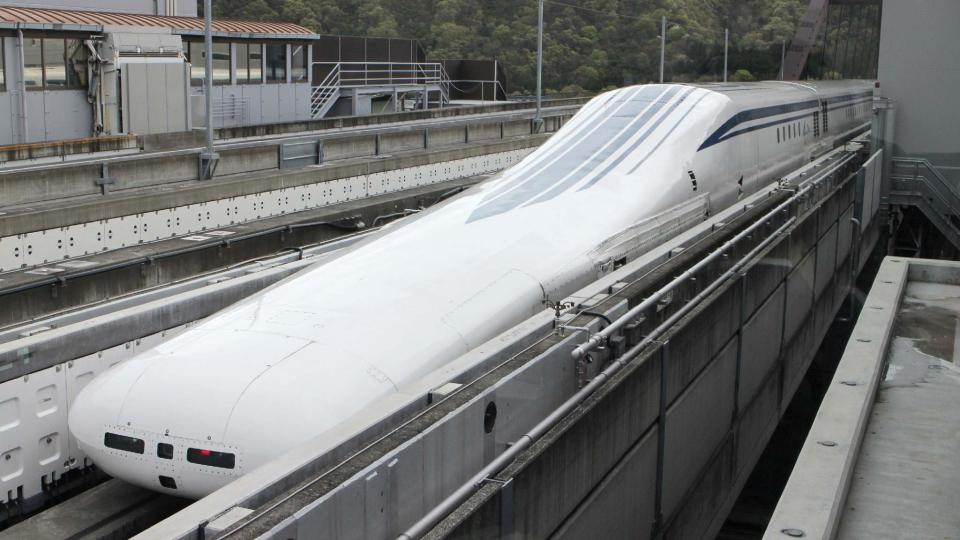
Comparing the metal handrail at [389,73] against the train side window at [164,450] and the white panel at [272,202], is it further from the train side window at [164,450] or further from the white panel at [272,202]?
the train side window at [164,450]

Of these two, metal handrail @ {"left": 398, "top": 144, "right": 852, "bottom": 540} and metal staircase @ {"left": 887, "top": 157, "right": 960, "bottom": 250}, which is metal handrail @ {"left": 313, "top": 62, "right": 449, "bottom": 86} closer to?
metal staircase @ {"left": 887, "top": 157, "right": 960, "bottom": 250}

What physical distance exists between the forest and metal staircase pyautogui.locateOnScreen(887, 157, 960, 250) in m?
25.0

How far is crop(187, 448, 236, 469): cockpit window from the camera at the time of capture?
8.16 m

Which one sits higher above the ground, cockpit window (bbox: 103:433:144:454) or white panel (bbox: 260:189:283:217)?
white panel (bbox: 260:189:283:217)

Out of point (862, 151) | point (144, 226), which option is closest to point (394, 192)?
point (144, 226)

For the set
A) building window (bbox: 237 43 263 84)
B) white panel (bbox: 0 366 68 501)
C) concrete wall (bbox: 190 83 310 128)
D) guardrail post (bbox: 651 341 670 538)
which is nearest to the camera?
white panel (bbox: 0 366 68 501)

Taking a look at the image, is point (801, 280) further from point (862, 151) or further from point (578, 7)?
point (578, 7)

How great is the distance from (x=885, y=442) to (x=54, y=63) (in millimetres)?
28530

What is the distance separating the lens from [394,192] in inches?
1021

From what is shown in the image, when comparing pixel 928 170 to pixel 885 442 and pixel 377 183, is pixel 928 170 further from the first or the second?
pixel 885 442

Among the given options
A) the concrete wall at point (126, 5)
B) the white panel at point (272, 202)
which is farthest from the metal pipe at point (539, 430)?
the concrete wall at point (126, 5)

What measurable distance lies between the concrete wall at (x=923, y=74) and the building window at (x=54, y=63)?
21.7 meters

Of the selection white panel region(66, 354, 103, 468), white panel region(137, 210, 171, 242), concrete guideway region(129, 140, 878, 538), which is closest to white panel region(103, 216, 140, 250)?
white panel region(137, 210, 171, 242)

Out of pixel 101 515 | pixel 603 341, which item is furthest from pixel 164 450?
pixel 603 341
